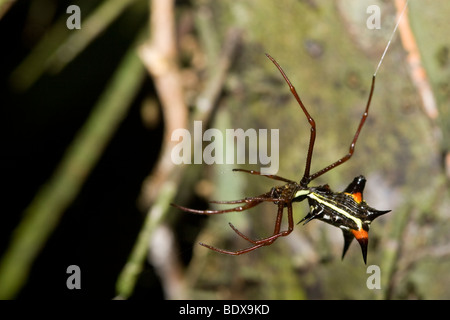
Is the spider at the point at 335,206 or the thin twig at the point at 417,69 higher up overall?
the thin twig at the point at 417,69

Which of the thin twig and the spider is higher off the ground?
the thin twig

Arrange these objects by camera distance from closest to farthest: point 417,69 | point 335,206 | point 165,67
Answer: point 335,206 → point 417,69 → point 165,67

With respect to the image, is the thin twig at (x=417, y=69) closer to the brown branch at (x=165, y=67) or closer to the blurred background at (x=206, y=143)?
the blurred background at (x=206, y=143)

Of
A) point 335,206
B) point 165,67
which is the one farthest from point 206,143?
point 335,206

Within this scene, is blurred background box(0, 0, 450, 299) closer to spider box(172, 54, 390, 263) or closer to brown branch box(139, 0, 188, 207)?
brown branch box(139, 0, 188, 207)

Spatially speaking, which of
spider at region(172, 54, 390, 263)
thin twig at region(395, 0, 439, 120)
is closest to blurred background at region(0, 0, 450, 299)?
thin twig at region(395, 0, 439, 120)

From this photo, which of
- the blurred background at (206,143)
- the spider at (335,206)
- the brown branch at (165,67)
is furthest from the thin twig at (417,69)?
the brown branch at (165,67)

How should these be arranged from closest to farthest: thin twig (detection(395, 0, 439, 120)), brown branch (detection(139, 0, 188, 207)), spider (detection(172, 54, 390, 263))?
spider (detection(172, 54, 390, 263))
thin twig (detection(395, 0, 439, 120))
brown branch (detection(139, 0, 188, 207))

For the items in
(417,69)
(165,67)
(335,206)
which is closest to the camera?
(335,206)

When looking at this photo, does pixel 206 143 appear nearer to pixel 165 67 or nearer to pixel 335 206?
pixel 165 67

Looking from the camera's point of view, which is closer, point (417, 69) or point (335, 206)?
point (335, 206)
